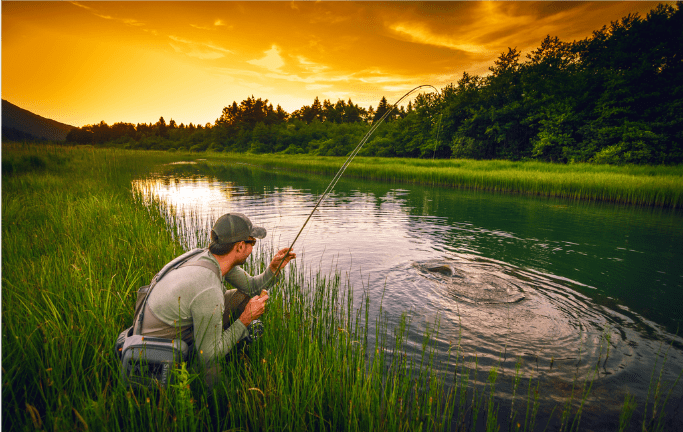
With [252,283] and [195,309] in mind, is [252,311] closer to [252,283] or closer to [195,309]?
[195,309]

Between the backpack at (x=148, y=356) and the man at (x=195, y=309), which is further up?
the man at (x=195, y=309)

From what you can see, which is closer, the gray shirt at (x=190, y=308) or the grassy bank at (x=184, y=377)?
the grassy bank at (x=184, y=377)

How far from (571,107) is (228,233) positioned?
144 feet

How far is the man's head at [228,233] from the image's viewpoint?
8.88 ft

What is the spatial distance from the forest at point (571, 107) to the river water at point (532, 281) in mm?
11675

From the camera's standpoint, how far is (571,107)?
36.1 m

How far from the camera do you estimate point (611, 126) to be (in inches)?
1291

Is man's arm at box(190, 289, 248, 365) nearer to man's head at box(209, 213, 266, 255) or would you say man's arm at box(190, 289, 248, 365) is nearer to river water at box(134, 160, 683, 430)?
man's head at box(209, 213, 266, 255)

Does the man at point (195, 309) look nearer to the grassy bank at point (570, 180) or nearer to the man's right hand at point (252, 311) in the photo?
the man's right hand at point (252, 311)

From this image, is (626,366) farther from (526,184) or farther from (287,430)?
(526,184)

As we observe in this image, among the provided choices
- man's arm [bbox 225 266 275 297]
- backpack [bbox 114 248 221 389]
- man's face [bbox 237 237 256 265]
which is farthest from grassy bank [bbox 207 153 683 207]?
backpack [bbox 114 248 221 389]

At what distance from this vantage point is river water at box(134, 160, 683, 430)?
160 inches

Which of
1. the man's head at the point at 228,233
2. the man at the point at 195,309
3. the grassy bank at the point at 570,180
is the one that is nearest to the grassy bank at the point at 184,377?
the man at the point at 195,309

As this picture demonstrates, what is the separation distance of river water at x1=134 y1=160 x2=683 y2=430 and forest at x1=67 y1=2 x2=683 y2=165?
11.7 m
